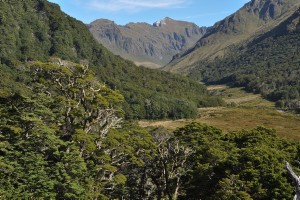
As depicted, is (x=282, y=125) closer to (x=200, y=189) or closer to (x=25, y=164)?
(x=200, y=189)

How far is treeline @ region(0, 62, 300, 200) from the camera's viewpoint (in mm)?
32000

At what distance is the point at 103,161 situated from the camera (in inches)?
1475

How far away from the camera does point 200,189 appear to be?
4325cm

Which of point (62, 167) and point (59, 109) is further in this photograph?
point (59, 109)

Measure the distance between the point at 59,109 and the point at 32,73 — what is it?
4539 mm

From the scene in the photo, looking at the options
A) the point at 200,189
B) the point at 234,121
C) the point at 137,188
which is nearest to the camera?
the point at 200,189

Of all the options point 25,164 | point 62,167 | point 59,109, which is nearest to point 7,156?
point 25,164

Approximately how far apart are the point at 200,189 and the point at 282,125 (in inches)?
4573

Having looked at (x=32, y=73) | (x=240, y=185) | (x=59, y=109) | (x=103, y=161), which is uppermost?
(x=32, y=73)

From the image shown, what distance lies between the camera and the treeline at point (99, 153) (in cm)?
3200

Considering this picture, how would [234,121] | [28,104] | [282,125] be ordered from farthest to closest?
[234,121]
[282,125]
[28,104]

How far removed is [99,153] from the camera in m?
37.4

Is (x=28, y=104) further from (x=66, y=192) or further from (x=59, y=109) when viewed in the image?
(x=66, y=192)

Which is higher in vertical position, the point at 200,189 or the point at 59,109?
the point at 59,109
